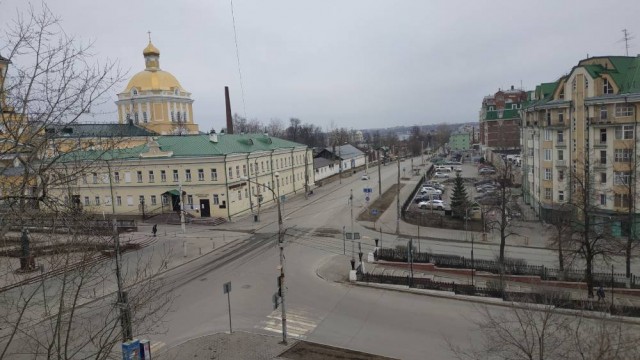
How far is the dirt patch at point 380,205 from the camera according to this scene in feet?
150

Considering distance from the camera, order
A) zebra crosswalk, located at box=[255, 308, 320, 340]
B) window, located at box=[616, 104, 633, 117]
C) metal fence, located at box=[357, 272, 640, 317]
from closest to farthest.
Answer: zebra crosswalk, located at box=[255, 308, 320, 340], metal fence, located at box=[357, 272, 640, 317], window, located at box=[616, 104, 633, 117]

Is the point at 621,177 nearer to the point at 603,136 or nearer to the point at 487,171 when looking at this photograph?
the point at 603,136

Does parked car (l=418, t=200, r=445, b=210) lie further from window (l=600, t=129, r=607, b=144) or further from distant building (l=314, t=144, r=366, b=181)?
distant building (l=314, t=144, r=366, b=181)

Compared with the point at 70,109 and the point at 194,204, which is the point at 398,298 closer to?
the point at 70,109

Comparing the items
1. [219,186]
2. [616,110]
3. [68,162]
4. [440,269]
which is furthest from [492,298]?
[219,186]

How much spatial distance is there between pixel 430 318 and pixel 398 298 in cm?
275

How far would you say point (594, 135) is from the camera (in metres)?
38.6

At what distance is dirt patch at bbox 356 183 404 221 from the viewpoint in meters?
45.7

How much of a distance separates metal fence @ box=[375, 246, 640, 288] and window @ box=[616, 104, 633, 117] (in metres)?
15.8

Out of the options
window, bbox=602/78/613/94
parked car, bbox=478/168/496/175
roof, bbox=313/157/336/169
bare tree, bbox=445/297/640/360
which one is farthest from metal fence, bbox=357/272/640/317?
parked car, bbox=478/168/496/175

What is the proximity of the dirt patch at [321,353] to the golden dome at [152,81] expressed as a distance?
181ft

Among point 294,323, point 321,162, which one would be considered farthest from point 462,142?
point 294,323

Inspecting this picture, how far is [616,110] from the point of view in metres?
37.0

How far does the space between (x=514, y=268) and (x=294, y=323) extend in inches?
566
